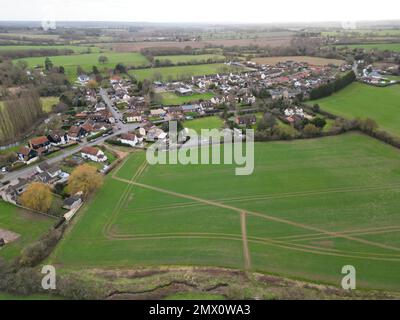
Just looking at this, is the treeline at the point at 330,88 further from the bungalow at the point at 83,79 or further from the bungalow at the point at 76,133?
the bungalow at the point at 83,79

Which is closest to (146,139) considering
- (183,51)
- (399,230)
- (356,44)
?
(399,230)

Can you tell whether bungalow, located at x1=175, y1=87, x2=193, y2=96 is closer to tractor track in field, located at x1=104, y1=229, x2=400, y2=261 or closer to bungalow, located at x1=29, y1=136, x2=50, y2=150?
bungalow, located at x1=29, y1=136, x2=50, y2=150

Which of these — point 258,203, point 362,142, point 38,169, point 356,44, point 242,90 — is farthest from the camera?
point 356,44

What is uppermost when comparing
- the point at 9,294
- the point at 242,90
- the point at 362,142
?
the point at 242,90

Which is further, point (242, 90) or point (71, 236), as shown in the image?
point (242, 90)
